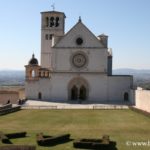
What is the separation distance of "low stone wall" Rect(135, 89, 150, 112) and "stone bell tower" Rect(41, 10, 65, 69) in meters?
22.3

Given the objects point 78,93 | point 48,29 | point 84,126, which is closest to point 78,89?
point 78,93

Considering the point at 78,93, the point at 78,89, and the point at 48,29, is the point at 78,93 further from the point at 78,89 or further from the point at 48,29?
the point at 48,29

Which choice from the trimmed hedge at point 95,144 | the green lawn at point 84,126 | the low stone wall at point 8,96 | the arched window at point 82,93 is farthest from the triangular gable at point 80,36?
the trimmed hedge at point 95,144

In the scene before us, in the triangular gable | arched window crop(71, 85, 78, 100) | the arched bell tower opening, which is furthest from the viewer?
arched window crop(71, 85, 78, 100)

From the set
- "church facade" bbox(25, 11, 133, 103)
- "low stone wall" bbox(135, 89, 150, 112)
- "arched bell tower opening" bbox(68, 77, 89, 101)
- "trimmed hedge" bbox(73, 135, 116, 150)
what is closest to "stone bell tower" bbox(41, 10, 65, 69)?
"church facade" bbox(25, 11, 133, 103)

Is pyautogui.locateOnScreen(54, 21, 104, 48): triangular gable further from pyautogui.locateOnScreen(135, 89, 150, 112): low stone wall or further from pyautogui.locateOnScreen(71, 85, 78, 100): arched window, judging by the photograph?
pyautogui.locateOnScreen(135, 89, 150, 112): low stone wall

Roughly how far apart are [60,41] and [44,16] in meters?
10.4

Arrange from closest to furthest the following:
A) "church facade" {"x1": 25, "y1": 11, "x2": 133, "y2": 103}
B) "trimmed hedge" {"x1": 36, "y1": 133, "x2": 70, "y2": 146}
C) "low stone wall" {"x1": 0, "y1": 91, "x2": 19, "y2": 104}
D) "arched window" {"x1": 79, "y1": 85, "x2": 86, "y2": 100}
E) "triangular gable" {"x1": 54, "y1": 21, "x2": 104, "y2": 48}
A: "trimmed hedge" {"x1": 36, "y1": 133, "x2": 70, "y2": 146} → "triangular gable" {"x1": 54, "y1": 21, "x2": 104, "y2": 48} → "church facade" {"x1": 25, "y1": 11, "x2": 133, "y2": 103} → "arched window" {"x1": 79, "y1": 85, "x2": 86, "y2": 100} → "low stone wall" {"x1": 0, "y1": 91, "x2": 19, "y2": 104}

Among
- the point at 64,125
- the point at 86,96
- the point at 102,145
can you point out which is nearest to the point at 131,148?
the point at 102,145

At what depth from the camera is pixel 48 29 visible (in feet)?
252

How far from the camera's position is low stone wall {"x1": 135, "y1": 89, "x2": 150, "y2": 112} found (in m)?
50.4

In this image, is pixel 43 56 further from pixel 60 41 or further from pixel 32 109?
pixel 32 109

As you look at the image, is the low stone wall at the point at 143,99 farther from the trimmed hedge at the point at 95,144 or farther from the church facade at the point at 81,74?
the trimmed hedge at the point at 95,144

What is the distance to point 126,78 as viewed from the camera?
68625 millimetres
